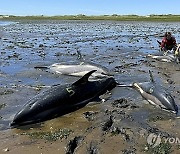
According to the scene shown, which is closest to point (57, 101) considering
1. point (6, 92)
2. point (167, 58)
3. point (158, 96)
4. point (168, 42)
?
point (158, 96)

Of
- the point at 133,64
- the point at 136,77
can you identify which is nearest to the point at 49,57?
the point at 133,64

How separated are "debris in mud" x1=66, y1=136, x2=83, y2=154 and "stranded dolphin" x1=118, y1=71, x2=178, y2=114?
3.23 meters

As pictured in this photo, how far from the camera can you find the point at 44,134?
8547 millimetres

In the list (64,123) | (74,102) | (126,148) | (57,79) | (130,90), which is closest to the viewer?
(126,148)

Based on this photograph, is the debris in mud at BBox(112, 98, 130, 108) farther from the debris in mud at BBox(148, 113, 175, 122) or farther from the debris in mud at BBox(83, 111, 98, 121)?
the debris in mud at BBox(148, 113, 175, 122)

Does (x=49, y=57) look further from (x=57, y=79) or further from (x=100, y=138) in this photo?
(x=100, y=138)

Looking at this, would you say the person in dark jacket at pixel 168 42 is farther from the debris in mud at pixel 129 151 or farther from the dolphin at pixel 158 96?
the debris in mud at pixel 129 151

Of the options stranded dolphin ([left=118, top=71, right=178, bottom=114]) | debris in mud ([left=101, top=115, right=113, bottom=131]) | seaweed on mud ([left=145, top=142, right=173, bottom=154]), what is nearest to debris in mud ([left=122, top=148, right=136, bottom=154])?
seaweed on mud ([left=145, top=142, right=173, bottom=154])

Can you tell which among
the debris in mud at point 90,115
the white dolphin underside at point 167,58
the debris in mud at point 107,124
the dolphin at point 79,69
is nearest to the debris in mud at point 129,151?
the debris in mud at point 107,124

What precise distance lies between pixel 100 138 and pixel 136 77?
7685 mm

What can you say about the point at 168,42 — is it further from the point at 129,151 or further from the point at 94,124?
the point at 129,151

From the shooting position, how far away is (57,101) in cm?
975

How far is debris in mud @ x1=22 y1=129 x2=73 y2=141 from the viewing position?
326 inches

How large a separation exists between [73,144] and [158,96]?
150 inches
